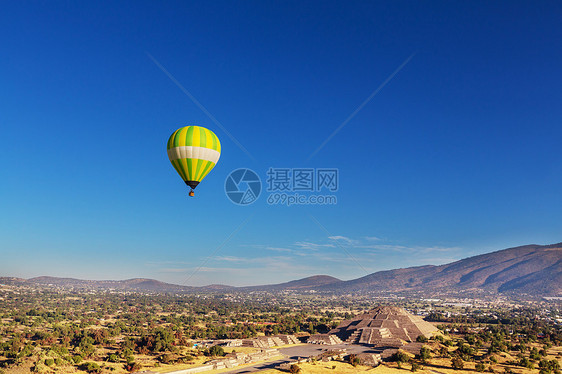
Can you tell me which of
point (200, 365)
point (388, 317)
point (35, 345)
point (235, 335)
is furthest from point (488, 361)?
point (35, 345)

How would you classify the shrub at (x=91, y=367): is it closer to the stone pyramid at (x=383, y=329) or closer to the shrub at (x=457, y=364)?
the stone pyramid at (x=383, y=329)

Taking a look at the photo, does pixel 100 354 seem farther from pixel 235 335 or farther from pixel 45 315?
pixel 45 315

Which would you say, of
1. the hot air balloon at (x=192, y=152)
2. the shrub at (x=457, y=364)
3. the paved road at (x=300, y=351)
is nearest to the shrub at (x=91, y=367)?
Result: the paved road at (x=300, y=351)

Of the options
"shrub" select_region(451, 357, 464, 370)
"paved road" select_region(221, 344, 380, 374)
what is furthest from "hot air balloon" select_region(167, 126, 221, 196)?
"shrub" select_region(451, 357, 464, 370)

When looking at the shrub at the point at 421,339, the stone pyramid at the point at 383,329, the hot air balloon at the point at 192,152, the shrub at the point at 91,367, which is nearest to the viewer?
the hot air balloon at the point at 192,152

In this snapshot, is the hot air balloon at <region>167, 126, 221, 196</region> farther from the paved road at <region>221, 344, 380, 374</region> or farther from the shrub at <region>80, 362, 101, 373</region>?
the shrub at <region>80, 362, 101, 373</region>
